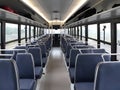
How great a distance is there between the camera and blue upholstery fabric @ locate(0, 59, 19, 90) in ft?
8.62

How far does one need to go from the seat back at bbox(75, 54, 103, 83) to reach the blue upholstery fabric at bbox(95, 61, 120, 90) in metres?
1.19

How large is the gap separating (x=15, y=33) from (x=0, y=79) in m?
5.33

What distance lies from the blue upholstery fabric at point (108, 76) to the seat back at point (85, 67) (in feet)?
3.89

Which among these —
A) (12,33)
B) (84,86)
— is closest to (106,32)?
(84,86)

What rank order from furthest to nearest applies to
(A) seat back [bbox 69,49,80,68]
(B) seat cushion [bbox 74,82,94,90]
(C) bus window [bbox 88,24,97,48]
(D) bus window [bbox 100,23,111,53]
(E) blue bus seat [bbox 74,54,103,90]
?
(C) bus window [bbox 88,24,97,48]
(D) bus window [bbox 100,23,111,53]
(A) seat back [bbox 69,49,80,68]
(E) blue bus seat [bbox 74,54,103,90]
(B) seat cushion [bbox 74,82,94,90]

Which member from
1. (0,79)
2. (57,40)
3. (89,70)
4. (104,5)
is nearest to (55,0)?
(104,5)

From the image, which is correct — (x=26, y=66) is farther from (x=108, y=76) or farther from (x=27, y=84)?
(x=108, y=76)

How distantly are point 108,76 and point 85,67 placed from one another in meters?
1.25

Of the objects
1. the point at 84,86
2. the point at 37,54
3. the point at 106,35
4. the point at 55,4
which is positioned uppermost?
the point at 55,4

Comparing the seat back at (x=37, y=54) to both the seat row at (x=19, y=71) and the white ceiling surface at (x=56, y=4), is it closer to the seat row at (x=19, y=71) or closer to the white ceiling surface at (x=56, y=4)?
the seat row at (x=19, y=71)

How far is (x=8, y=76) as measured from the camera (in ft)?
8.80

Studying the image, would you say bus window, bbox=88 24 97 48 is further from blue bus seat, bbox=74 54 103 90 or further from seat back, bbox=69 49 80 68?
blue bus seat, bbox=74 54 103 90

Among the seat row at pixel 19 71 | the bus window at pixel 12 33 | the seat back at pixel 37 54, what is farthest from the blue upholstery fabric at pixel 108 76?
the bus window at pixel 12 33

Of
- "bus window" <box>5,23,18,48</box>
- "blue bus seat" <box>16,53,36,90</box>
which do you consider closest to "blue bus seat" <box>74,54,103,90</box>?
"blue bus seat" <box>16,53,36,90</box>
